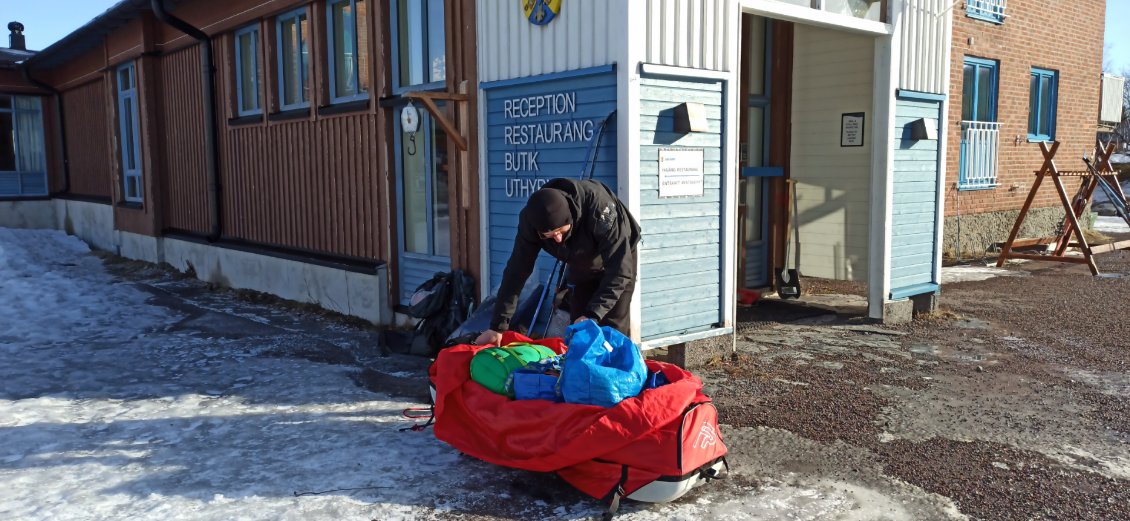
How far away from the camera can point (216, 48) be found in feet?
36.9

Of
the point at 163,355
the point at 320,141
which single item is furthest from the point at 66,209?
the point at 163,355

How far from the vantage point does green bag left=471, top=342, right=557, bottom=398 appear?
4301 millimetres

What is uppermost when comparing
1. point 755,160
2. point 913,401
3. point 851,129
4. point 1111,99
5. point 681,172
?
point 1111,99

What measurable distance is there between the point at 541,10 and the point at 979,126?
8.85m

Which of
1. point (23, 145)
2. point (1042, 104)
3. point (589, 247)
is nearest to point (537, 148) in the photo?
point (589, 247)

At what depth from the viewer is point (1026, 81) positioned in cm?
1323

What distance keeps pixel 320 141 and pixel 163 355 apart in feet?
9.98

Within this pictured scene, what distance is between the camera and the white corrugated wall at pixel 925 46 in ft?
26.5

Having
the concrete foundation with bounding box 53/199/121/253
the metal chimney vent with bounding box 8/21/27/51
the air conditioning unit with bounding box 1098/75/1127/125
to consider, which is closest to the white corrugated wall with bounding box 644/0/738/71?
the air conditioning unit with bounding box 1098/75/1127/125

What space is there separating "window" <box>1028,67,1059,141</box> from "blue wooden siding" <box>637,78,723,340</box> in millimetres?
9422

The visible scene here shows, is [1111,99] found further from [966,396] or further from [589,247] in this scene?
[589,247]

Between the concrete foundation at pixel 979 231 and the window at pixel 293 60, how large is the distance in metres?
8.96

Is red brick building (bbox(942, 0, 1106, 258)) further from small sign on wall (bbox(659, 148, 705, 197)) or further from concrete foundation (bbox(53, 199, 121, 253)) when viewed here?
concrete foundation (bbox(53, 199, 121, 253))

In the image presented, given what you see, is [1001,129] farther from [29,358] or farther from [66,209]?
[66,209]
